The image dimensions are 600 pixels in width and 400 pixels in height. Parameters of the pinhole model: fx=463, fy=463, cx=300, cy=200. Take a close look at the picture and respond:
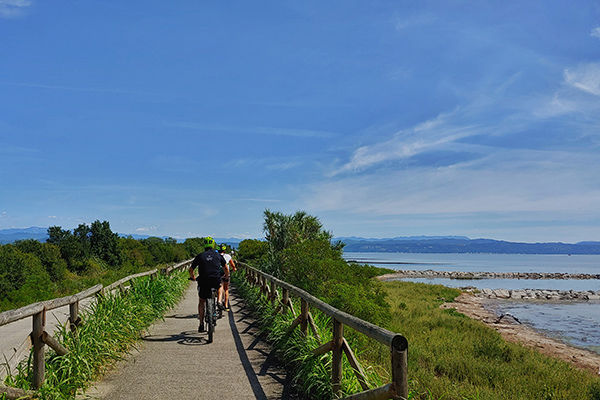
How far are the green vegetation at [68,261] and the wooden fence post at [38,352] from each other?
17553 mm

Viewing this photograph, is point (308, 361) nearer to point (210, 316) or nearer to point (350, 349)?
point (350, 349)

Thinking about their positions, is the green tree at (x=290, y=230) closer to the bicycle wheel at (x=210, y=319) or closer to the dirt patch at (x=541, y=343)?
the dirt patch at (x=541, y=343)

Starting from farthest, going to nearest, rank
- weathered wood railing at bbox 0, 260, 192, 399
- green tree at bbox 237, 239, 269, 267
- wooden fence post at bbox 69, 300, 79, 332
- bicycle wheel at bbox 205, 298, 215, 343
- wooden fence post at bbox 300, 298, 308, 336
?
green tree at bbox 237, 239, 269, 267
bicycle wheel at bbox 205, 298, 215, 343
wooden fence post at bbox 300, 298, 308, 336
wooden fence post at bbox 69, 300, 79, 332
weathered wood railing at bbox 0, 260, 192, 399

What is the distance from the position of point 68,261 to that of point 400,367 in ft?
164

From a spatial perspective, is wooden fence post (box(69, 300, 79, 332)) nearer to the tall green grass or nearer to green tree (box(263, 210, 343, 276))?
the tall green grass

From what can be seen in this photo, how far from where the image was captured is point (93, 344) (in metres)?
7.15

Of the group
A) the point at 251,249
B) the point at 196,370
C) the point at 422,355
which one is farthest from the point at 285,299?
the point at 251,249

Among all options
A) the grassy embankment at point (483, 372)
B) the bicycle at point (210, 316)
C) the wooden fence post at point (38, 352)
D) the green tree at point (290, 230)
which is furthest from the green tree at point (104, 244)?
the wooden fence post at point (38, 352)

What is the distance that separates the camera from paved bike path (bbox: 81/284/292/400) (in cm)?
633

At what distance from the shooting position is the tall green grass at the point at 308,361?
593 cm

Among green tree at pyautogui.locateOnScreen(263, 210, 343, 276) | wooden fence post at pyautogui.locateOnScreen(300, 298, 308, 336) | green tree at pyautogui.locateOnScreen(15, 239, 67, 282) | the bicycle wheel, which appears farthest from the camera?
green tree at pyautogui.locateOnScreen(15, 239, 67, 282)

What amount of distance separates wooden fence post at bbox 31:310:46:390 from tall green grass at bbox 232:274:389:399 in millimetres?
3249

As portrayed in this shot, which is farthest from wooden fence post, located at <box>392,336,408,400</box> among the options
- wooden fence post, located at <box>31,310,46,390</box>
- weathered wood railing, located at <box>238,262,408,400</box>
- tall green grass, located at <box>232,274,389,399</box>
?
wooden fence post, located at <box>31,310,46,390</box>

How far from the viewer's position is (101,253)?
182ft
